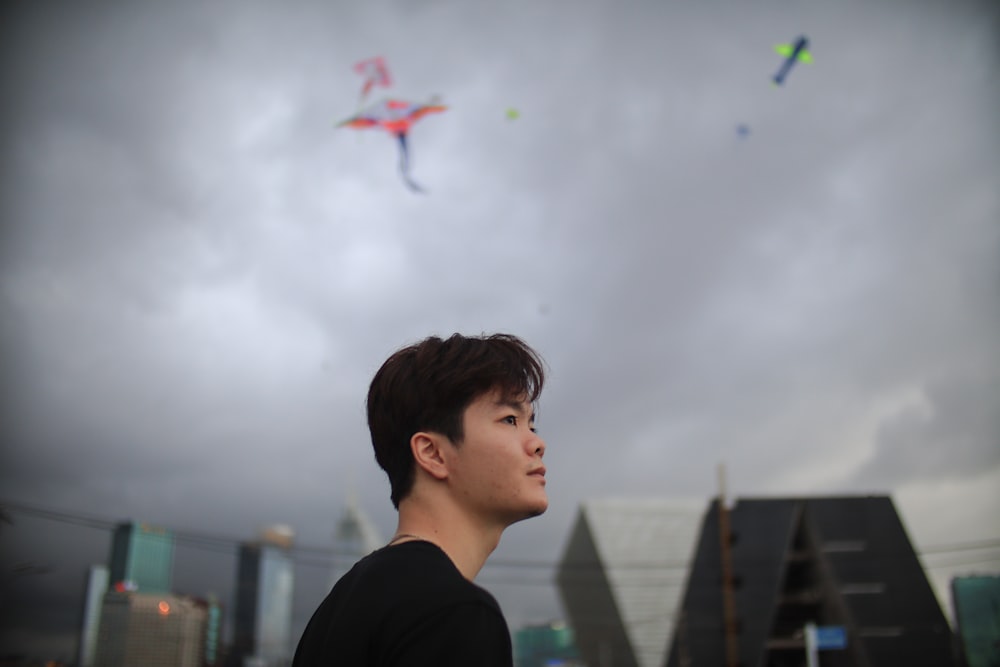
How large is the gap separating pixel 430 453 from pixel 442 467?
4 centimetres

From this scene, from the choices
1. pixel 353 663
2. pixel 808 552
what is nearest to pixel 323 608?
pixel 353 663

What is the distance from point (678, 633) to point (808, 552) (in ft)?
19.6

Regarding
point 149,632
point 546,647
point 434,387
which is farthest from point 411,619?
point 546,647

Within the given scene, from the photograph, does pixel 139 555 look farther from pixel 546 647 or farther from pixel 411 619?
pixel 546 647

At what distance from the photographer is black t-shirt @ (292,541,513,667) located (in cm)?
123

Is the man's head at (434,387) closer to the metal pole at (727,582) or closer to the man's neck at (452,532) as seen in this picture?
the man's neck at (452,532)

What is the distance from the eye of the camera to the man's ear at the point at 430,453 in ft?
5.38

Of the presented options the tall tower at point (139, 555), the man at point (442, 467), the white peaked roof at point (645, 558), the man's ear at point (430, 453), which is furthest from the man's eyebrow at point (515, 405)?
the white peaked roof at point (645, 558)

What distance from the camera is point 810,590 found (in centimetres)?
3002

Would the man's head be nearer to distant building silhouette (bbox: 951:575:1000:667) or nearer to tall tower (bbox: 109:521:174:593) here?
tall tower (bbox: 109:521:174:593)

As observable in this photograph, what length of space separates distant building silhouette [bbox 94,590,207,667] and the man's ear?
26.2 m

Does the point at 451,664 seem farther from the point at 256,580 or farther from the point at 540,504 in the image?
the point at 256,580

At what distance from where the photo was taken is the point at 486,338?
178 cm

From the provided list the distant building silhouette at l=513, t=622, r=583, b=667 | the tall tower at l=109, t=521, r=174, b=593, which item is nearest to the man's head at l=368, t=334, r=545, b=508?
the tall tower at l=109, t=521, r=174, b=593
